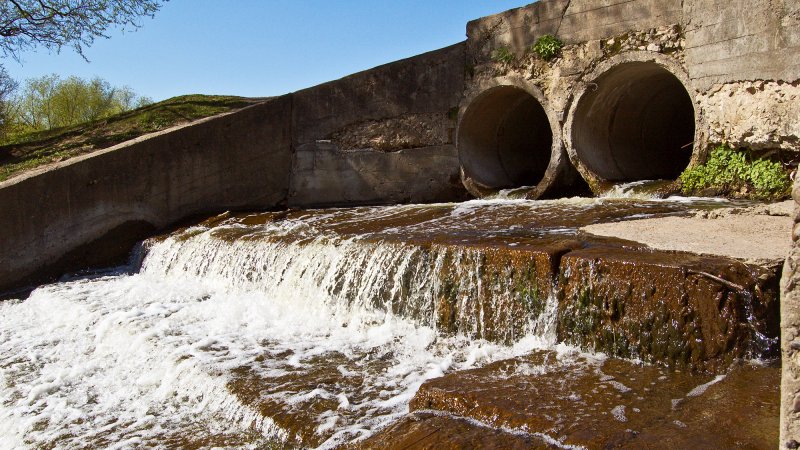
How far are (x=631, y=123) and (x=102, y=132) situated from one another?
8.95 m

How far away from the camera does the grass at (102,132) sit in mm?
10880

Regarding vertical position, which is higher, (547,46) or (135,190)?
(547,46)

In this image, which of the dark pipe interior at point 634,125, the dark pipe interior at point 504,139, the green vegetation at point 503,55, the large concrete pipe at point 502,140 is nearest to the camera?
the dark pipe interior at point 634,125

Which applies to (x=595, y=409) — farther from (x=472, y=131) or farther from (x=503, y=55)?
(x=472, y=131)

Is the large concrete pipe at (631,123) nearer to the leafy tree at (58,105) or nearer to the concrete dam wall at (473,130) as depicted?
the concrete dam wall at (473,130)

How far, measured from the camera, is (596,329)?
A: 162 inches

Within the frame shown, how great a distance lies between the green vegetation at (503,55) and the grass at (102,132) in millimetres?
5775

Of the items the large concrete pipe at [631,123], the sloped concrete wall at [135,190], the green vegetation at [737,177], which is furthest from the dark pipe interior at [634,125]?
the sloped concrete wall at [135,190]

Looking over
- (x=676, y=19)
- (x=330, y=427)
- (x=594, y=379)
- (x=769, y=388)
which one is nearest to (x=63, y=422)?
(x=330, y=427)

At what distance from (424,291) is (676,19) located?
4522 millimetres

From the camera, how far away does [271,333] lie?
5574 mm

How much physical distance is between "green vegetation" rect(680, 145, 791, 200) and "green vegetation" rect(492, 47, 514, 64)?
3.01 metres

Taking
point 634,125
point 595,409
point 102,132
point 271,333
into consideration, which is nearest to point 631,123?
point 634,125

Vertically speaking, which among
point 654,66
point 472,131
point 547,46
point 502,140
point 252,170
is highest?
point 547,46
